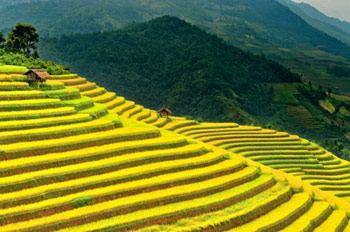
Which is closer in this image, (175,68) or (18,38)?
(18,38)

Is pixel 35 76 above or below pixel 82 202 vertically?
above

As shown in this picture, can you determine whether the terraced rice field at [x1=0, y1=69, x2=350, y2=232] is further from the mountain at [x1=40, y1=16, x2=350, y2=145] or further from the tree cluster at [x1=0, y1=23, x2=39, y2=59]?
the mountain at [x1=40, y1=16, x2=350, y2=145]

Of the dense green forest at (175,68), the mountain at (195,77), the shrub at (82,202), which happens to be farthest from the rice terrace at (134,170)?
the dense green forest at (175,68)

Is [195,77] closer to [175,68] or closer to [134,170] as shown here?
[175,68]

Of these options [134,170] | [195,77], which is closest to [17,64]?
[134,170]

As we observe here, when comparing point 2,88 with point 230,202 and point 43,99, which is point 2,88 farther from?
point 230,202

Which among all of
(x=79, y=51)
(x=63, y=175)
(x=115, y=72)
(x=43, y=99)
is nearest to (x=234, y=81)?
(x=115, y=72)
